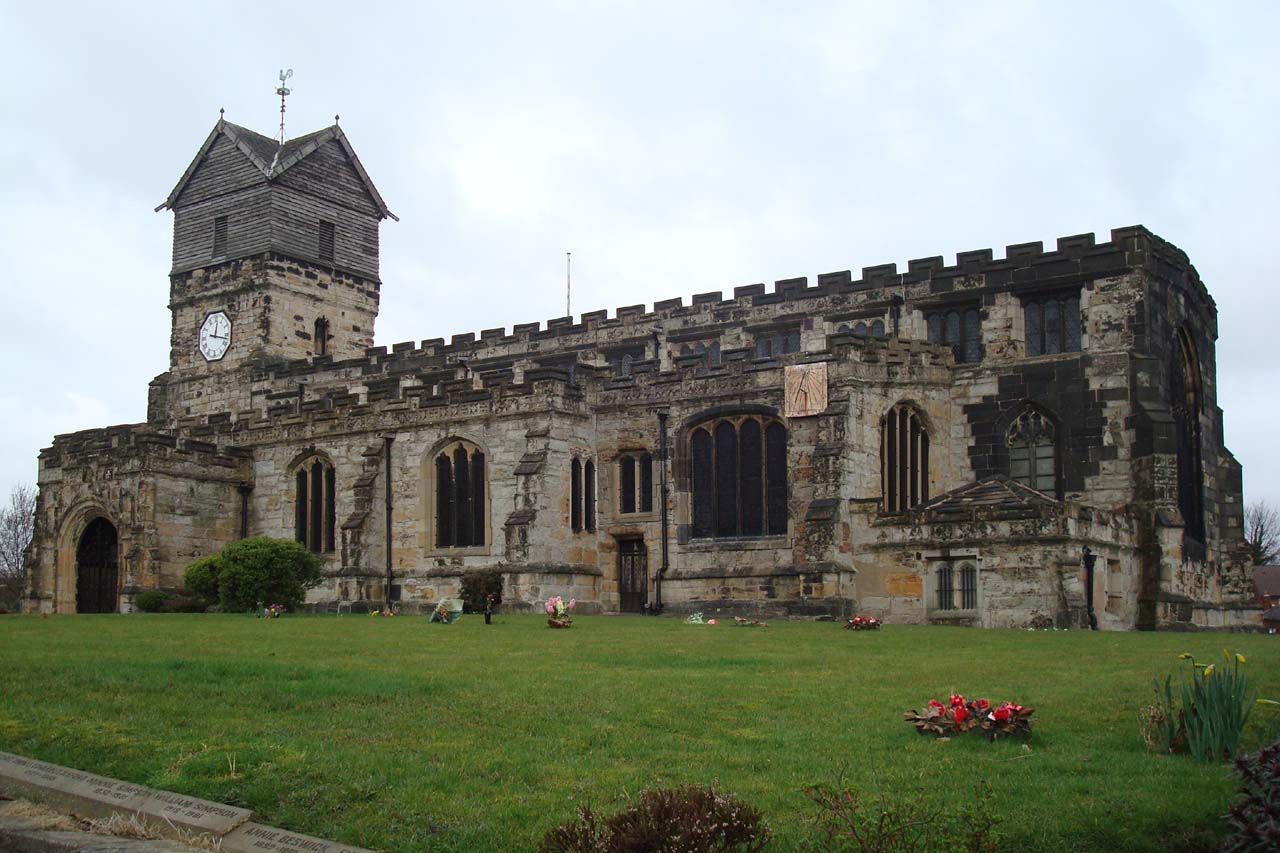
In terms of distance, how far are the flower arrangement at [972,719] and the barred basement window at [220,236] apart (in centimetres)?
4795

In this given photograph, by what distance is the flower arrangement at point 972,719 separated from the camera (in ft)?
39.6

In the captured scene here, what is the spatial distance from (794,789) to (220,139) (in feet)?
170

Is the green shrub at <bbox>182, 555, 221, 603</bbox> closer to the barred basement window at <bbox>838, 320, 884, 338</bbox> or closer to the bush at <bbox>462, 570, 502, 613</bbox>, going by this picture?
the bush at <bbox>462, 570, 502, 613</bbox>

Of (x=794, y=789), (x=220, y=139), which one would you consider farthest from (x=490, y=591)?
(x=220, y=139)

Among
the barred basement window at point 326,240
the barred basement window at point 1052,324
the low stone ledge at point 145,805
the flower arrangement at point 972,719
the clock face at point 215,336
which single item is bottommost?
the low stone ledge at point 145,805

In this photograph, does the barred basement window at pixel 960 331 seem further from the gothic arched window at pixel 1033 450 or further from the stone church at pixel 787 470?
the gothic arched window at pixel 1033 450

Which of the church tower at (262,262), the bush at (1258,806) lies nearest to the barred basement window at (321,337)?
the church tower at (262,262)

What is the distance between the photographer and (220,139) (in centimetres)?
5650

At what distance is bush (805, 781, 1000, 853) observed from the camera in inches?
342

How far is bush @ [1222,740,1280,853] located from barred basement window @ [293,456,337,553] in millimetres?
33886

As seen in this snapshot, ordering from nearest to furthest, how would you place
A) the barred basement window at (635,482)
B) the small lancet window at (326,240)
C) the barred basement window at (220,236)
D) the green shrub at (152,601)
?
the green shrub at (152,601), the barred basement window at (635,482), the barred basement window at (220,236), the small lancet window at (326,240)

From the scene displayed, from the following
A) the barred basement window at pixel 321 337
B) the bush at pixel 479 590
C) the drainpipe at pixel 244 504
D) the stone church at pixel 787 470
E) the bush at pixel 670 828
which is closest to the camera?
the bush at pixel 670 828

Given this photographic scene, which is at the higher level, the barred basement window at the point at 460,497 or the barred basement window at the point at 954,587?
the barred basement window at the point at 460,497

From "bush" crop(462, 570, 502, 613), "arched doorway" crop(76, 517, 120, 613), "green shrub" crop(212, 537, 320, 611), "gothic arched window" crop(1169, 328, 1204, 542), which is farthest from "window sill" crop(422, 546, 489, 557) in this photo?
"gothic arched window" crop(1169, 328, 1204, 542)
